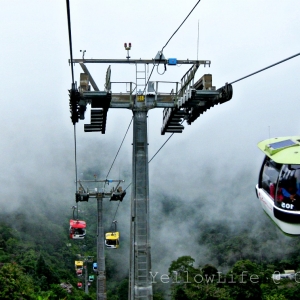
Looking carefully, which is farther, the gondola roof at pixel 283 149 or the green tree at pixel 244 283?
the green tree at pixel 244 283

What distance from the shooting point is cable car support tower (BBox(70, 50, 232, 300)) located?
26.1 ft

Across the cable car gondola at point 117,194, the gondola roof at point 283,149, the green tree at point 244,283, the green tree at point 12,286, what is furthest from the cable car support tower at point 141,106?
the green tree at point 244,283

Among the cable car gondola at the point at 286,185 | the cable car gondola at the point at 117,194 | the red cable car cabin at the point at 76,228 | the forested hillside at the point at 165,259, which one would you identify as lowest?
the forested hillside at the point at 165,259

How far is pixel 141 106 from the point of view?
840 cm

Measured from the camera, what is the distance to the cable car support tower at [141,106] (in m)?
7.95

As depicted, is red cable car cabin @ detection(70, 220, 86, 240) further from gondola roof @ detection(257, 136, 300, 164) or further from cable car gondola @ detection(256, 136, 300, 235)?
cable car gondola @ detection(256, 136, 300, 235)

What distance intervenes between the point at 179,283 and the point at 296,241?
73.6ft

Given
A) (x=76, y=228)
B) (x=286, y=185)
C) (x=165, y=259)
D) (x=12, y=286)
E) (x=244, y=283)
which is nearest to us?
(x=286, y=185)

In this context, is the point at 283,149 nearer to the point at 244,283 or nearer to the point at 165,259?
the point at 244,283

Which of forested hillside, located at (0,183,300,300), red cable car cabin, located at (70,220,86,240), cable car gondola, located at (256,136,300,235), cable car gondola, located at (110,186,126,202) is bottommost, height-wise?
forested hillside, located at (0,183,300,300)

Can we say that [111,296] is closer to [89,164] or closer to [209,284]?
[209,284]

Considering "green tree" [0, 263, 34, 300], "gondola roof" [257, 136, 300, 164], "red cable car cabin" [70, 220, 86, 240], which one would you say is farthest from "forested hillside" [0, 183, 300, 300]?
"gondola roof" [257, 136, 300, 164]

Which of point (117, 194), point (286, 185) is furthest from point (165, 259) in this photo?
point (286, 185)

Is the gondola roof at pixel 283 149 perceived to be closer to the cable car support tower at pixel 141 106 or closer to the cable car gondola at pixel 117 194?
Result: the cable car support tower at pixel 141 106
